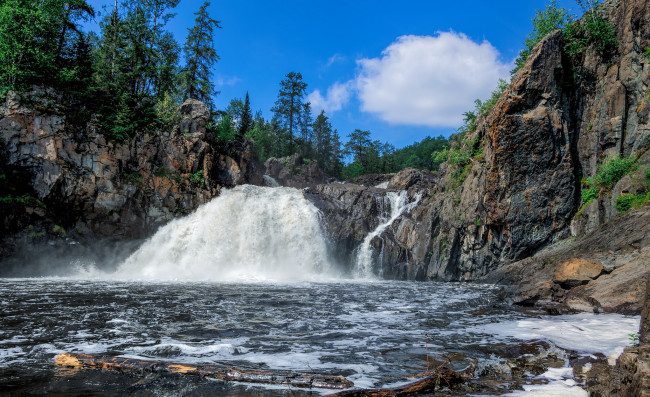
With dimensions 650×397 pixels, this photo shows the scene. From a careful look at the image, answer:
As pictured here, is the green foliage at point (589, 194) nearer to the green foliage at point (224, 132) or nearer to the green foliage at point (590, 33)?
the green foliage at point (590, 33)

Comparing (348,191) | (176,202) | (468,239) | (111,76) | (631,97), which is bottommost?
(468,239)

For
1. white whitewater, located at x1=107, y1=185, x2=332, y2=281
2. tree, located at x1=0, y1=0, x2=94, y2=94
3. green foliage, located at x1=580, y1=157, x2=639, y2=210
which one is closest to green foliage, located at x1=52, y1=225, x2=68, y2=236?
white whitewater, located at x1=107, y1=185, x2=332, y2=281

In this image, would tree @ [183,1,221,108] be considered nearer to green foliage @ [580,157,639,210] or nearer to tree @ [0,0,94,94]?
tree @ [0,0,94,94]

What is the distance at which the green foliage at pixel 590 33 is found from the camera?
57.8 feet

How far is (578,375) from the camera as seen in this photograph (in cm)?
438

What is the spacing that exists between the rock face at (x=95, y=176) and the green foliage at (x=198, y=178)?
0.24ft

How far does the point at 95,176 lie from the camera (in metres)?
22.6

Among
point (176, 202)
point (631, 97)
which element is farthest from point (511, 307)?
point (176, 202)

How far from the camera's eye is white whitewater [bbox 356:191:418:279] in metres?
23.3

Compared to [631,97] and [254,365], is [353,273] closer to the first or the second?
[631,97]

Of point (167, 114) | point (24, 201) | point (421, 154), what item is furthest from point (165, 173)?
point (421, 154)

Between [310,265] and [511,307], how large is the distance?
15261 millimetres

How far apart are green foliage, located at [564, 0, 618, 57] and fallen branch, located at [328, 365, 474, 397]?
20753 mm

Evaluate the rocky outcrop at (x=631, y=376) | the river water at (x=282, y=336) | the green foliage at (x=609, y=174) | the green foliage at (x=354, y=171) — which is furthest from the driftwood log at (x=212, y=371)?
the green foliage at (x=354, y=171)
